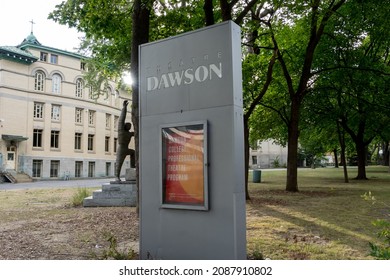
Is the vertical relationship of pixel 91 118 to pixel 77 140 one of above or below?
above

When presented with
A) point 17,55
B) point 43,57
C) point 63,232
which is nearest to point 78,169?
point 43,57

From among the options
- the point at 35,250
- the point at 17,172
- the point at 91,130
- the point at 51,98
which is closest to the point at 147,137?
the point at 35,250

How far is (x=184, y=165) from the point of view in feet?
16.6

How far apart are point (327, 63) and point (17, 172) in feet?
105

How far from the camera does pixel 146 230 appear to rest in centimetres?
546

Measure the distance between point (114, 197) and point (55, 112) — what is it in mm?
33375

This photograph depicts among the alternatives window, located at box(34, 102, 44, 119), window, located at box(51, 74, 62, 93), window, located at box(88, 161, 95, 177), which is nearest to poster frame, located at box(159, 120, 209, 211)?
window, located at box(34, 102, 44, 119)

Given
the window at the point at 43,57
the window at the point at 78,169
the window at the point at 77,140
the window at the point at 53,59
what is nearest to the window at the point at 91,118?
the window at the point at 77,140

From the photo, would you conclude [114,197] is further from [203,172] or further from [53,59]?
[53,59]

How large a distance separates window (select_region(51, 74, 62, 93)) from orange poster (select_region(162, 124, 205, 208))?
41285mm

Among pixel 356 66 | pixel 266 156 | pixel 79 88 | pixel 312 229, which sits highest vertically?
pixel 79 88

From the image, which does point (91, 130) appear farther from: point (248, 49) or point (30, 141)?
point (248, 49)

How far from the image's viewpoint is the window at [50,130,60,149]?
140 ft

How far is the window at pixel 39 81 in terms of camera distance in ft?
135
